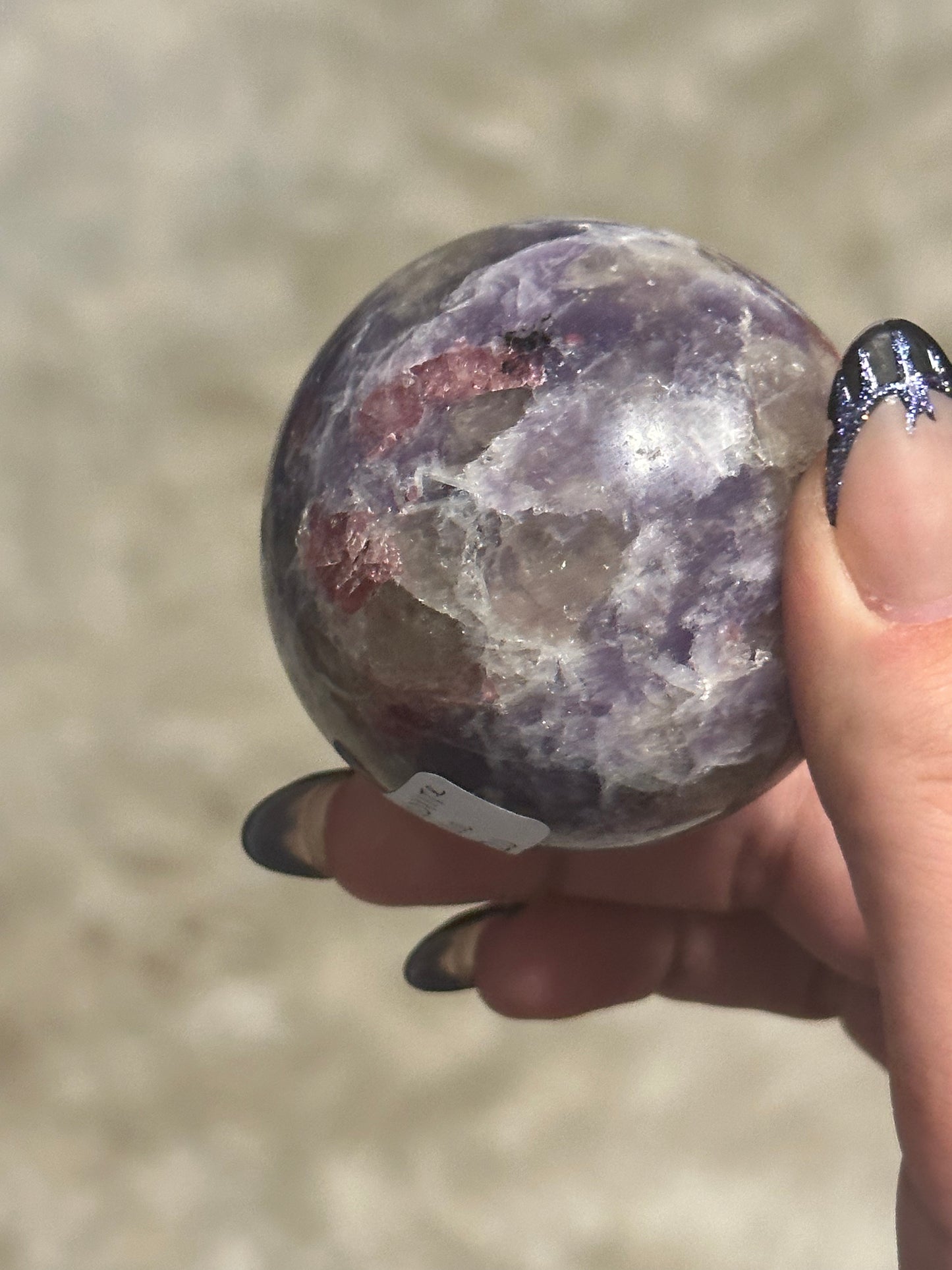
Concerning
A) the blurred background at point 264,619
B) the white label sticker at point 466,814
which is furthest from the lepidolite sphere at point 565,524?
the blurred background at point 264,619

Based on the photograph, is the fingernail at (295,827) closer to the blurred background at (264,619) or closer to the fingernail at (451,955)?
the fingernail at (451,955)

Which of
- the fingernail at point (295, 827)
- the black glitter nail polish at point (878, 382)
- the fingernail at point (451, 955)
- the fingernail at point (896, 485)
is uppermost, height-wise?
the black glitter nail polish at point (878, 382)

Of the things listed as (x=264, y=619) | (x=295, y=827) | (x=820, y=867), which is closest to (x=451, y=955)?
(x=295, y=827)

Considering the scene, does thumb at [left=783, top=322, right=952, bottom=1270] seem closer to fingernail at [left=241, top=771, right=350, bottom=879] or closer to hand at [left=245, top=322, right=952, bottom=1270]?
hand at [left=245, top=322, right=952, bottom=1270]

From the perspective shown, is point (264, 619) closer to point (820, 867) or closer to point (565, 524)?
point (820, 867)

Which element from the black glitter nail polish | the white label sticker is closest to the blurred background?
the white label sticker

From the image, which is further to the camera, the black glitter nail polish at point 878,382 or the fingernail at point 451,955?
the fingernail at point 451,955

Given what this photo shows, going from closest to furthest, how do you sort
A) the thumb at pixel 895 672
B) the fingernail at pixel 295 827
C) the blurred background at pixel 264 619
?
1. the thumb at pixel 895 672
2. the fingernail at pixel 295 827
3. the blurred background at pixel 264 619

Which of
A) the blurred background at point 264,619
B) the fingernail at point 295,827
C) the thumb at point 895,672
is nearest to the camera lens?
the thumb at point 895,672

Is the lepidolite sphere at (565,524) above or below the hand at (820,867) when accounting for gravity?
above
